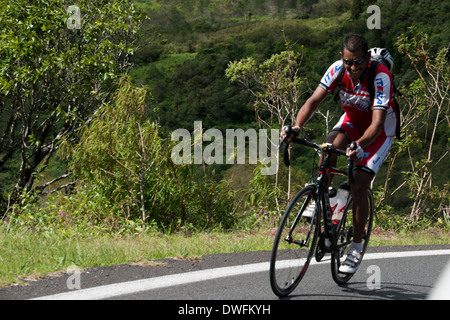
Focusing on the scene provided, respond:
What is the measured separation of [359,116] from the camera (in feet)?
13.9

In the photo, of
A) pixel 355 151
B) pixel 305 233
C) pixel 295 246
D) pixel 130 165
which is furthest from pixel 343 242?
pixel 130 165

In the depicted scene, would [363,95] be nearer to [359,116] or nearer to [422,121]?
[359,116]

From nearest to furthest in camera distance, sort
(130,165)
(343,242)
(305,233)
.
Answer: (305,233)
(343,242)
(130,165)

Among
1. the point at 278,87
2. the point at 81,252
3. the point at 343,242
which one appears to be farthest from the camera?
the point at 278,87

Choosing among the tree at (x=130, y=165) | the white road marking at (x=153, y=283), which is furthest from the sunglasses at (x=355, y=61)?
the tree at (x=130, y=165)

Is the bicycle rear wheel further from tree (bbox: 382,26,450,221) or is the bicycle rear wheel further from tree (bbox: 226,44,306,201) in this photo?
tree (bbox: 226,44,306,201)

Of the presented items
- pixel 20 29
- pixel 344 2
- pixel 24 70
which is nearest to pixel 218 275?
→ pixel 24 70

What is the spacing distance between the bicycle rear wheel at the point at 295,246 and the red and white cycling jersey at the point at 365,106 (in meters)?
0.59

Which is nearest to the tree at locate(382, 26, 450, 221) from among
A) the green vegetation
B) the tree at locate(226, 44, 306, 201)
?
the green vegetation

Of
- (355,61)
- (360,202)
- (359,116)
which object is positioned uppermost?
(355,61)

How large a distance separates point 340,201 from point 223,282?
1127 mm

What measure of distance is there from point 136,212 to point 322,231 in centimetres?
536

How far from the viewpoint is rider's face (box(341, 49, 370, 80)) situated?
12.5ft

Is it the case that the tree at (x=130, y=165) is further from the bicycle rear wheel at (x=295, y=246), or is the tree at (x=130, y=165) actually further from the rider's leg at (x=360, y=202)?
the bicycle rear wheel at (x=295, y=246)
